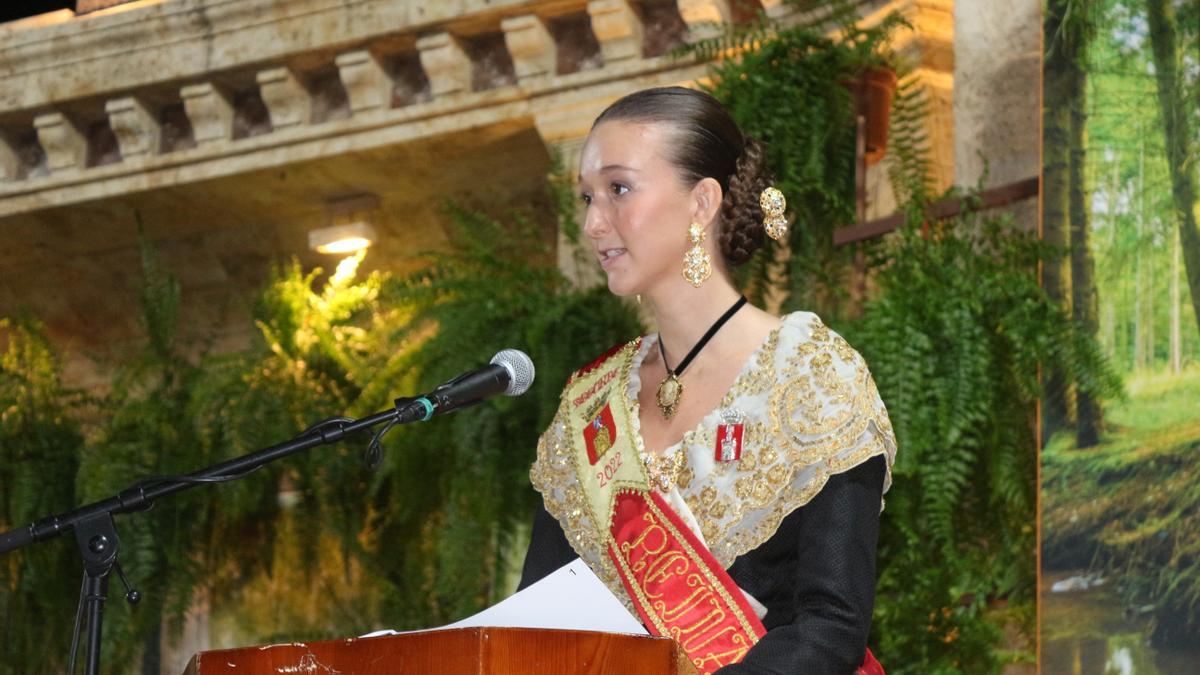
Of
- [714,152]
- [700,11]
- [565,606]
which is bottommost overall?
[565,606]

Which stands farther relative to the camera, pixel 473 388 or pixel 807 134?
pixel 807 134

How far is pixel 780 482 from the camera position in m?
2.28

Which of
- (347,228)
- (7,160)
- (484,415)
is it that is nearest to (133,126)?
(7,160)

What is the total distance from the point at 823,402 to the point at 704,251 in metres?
0.28

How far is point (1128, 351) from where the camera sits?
3807 millimetres

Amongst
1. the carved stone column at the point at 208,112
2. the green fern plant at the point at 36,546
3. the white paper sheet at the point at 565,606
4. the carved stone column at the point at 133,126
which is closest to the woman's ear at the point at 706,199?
the white paper sheet at the point at 565,606

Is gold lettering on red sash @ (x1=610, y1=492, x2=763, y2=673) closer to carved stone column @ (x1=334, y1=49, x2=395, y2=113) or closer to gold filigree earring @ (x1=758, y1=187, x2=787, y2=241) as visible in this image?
gold filigree earring @ (x1=758, y1=187, x2=787, y2=241)

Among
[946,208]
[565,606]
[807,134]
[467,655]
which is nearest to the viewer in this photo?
[467,655]

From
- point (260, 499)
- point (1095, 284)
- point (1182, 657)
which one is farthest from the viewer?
point (260, 499)

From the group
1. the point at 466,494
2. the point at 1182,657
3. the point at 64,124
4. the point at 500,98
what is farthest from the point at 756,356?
the point at 64,124

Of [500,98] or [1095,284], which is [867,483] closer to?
[1095,284]

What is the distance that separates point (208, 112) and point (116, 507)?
4491mm

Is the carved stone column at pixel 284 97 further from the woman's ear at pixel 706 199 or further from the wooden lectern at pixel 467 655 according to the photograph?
the wooden lectern at pixel 467 655

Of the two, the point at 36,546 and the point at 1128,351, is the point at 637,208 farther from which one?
the point at 36,546
